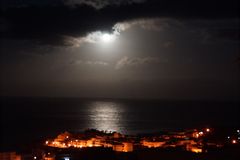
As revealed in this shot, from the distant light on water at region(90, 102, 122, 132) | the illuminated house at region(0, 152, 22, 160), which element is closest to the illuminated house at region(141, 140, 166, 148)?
the illuminated house at region(0, 152, 22, 160)

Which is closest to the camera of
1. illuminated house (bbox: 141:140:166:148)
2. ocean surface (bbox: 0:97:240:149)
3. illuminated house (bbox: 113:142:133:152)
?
illuminated house (bbox: 113:142:133:152)

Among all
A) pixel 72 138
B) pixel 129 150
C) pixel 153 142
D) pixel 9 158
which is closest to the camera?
pixel 9 158

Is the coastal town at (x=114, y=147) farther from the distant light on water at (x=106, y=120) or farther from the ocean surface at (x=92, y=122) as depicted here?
the distant light on water at (x=106, y=120)

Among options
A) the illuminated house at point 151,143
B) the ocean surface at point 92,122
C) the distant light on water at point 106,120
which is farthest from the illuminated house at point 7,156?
the distant light on water at point 106,120

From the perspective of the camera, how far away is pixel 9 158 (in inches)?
660

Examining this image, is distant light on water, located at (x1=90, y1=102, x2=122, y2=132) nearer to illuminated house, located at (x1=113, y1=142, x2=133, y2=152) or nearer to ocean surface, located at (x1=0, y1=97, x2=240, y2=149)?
ocean surface, located at (x1=0, y1=97, x2=240, y2=149)

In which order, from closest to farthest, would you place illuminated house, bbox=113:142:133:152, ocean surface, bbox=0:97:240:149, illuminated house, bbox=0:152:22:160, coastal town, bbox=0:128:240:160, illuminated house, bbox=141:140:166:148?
1. illuminated house, bbox=0:152:22:160
2. coastal town, bbox=0:128:240:160
3. illuminated house, bbox=113:142:133:152
4. illuminated house, bbox=141:140:166:148
5. ocean surface, bbox=0:97:240:149

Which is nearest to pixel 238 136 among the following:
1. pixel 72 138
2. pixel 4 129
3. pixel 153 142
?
pixel 153 142

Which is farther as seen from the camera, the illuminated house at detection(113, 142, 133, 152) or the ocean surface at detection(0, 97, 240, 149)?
the ocean surface at detection(0, 97, 240, 149)

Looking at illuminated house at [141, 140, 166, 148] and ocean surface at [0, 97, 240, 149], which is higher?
ocean surface at [0, 97, 240, 149]

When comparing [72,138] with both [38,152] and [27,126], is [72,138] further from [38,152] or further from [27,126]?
[27,126]

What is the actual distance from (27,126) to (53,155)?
4689 centimetres

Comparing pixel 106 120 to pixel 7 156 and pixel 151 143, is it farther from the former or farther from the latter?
pixel 7 156

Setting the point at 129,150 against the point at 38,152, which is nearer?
the point at 38,152
